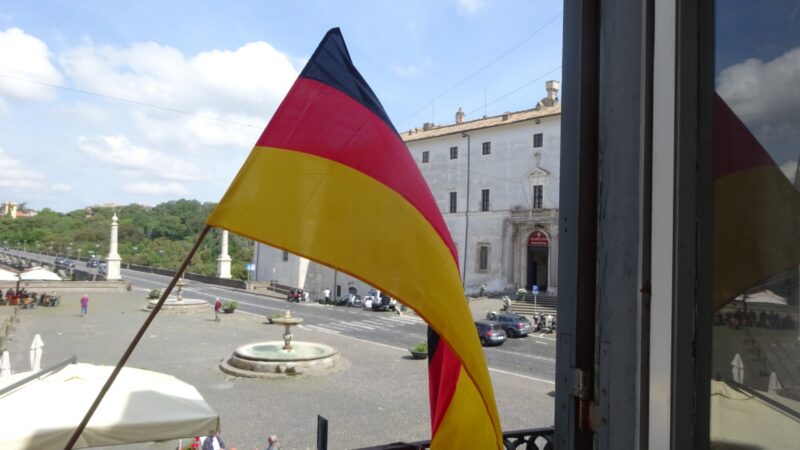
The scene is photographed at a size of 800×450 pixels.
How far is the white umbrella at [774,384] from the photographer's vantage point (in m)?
0.89

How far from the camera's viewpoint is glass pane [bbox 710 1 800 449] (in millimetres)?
895

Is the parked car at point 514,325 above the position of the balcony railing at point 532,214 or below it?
below

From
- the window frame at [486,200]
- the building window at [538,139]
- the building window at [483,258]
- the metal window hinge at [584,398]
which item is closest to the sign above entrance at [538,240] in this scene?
the building window at [483,258]

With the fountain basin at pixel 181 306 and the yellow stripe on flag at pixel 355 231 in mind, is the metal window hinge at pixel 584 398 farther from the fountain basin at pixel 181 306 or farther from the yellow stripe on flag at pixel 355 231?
the fountain basin at pixel 181 306

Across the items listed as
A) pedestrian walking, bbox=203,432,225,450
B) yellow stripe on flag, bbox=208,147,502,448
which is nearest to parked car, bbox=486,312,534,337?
pedestrian walking, bbox=203,432,225,450

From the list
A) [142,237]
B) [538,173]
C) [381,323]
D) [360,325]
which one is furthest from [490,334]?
[142,237]

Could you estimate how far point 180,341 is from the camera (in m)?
19.9

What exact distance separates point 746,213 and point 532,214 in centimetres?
3463

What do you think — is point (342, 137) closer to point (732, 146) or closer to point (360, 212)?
point (360, 212)

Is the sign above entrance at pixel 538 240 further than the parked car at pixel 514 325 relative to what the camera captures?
Yes

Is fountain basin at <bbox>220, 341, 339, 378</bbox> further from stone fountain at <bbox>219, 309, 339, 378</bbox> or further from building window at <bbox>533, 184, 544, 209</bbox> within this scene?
building window at <bbox>533, 184, 544, 209</bbox>

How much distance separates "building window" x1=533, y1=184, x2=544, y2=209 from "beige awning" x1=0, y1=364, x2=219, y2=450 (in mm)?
31627

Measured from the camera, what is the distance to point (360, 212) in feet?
7.82

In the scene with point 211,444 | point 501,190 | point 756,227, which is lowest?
point 211,444
